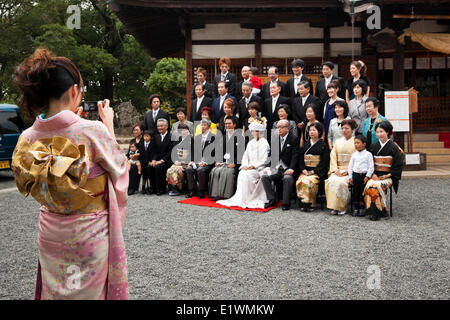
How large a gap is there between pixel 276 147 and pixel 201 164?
1.53 m

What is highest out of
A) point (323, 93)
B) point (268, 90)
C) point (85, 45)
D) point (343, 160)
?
point (85, 45)

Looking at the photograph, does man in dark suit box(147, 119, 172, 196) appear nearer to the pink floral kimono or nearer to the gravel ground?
the gravel ground

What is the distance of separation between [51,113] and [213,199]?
572 centimetres

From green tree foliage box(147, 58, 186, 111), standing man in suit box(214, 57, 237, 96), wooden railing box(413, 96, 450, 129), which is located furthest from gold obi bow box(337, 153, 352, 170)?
green tree foliage box(147, 58, 186, 111)

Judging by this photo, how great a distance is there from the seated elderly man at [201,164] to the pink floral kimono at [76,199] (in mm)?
5710

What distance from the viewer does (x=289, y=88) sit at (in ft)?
26.7

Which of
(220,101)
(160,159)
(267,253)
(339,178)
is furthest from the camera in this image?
(160,159)

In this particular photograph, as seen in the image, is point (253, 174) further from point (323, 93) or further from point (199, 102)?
point (199, 102)

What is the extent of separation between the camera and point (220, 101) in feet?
27.5

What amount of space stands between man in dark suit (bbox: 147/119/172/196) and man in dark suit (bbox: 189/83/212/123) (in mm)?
658

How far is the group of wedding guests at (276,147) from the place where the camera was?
617 cm

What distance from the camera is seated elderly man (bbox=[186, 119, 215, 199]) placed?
784 centimetres

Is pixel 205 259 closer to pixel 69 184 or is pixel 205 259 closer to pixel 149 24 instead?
pixel 69 184

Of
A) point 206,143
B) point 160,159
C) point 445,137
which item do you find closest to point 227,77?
point 206,143
